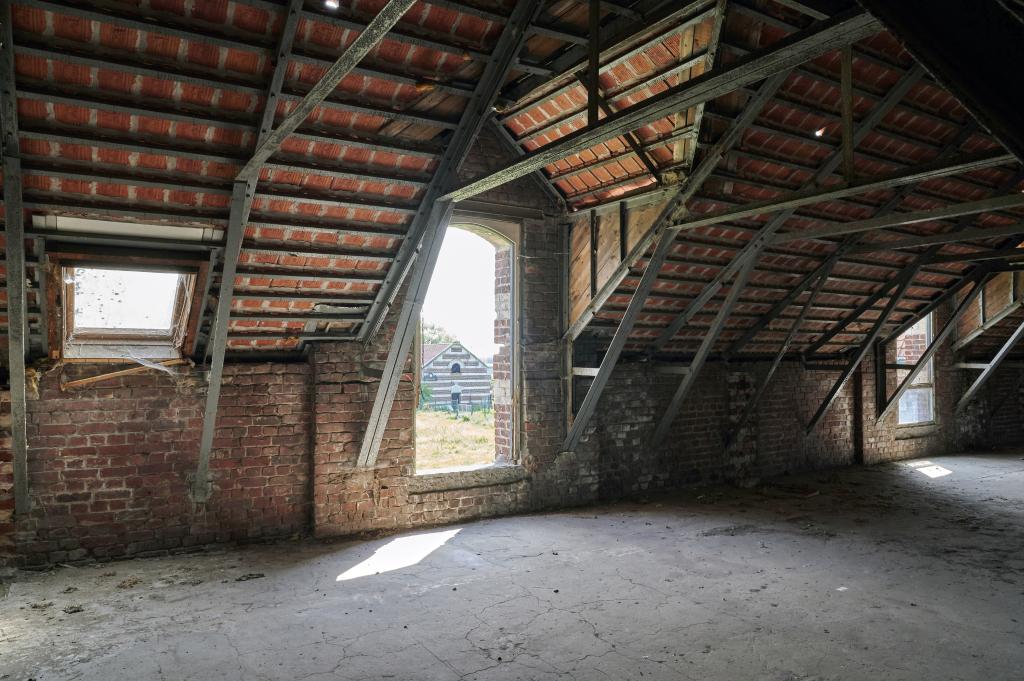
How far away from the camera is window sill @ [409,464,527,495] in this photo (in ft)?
19.8

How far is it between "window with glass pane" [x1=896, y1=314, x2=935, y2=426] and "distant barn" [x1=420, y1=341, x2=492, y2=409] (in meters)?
7.85

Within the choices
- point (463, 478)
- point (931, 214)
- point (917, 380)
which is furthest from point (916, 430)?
point (463, 478)

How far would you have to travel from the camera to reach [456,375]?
1435 centimetres

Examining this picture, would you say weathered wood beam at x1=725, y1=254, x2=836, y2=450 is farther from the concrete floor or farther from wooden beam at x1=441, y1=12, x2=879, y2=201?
→ wooden beam at x1=441, y1=12, x2=879, y2=201

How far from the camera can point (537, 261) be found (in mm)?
6598

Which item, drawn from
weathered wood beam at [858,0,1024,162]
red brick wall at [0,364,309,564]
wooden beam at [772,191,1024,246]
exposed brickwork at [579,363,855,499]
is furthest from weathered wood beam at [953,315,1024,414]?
weathered wood beam at [858,0,1024,162]

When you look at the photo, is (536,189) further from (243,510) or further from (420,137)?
(243,510)

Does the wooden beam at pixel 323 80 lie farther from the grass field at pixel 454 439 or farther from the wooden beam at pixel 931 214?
the grass field at pixel 454 439

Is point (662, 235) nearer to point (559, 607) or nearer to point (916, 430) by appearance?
point (559, 607)

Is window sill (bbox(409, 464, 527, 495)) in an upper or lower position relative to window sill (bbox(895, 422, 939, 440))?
upper

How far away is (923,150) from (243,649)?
269 inches

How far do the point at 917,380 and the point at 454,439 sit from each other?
7.78m

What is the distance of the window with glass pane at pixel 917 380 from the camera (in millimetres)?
10727

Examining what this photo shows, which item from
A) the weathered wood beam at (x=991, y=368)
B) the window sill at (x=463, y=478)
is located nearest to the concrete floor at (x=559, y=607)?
the window sill at (x=463, y=478)
